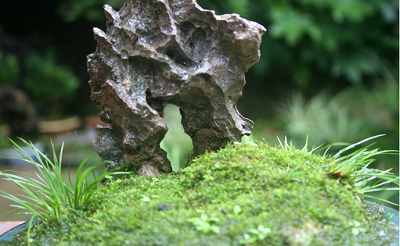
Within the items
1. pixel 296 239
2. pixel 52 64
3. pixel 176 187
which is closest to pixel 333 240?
pixel 296 239

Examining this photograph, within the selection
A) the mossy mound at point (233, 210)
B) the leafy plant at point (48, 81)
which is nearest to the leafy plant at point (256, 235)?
the mossy mound at point (233, 210)

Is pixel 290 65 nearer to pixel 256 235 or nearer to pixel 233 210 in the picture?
pixel 233 210

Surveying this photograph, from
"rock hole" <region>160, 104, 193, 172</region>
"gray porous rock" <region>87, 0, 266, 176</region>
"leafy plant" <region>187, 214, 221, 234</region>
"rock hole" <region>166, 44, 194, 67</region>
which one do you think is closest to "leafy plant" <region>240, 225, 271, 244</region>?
"leafy plant" <region>187, 214, 221, 234</region>

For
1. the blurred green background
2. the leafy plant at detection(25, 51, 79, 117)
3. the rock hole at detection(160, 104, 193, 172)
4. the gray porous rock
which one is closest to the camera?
the gray porous rock

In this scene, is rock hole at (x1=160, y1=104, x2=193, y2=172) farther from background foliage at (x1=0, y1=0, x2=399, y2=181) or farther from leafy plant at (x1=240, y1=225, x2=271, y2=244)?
leafy plant at (x1=240, y1=225, x2=271, y2=244)

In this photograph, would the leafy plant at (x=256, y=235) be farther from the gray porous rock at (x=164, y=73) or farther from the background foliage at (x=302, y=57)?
the background foliage at (x=302, y=57)

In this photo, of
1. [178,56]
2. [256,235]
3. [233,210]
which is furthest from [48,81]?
[256,235]
